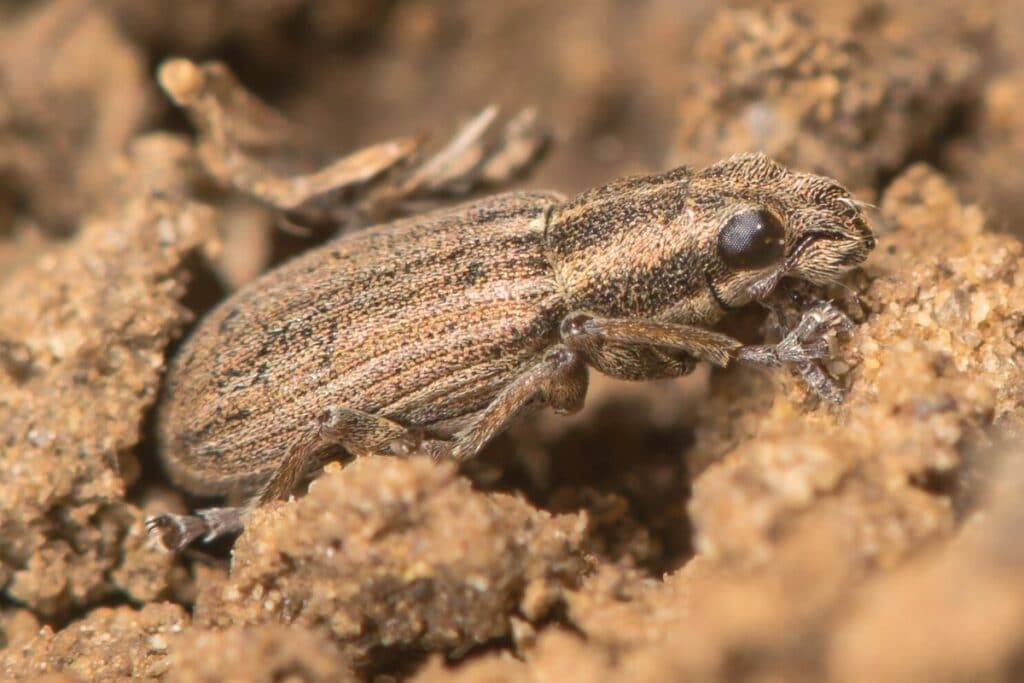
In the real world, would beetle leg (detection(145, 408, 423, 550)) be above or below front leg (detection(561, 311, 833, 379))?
below

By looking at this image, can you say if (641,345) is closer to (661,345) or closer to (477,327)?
(661,345)

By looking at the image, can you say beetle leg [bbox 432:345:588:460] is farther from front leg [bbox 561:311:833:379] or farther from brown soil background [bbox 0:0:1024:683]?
brown soil background [bbox 0:0:1024:683]

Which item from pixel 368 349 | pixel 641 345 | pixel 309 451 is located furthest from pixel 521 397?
pixel 309 451

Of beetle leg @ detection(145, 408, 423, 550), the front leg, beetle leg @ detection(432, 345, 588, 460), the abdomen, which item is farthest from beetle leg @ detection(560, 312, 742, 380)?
beetle leg @ detection(145, 408, 423, 550)

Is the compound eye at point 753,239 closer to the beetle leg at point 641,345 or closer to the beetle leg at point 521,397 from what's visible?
the beetle leg at point 641,345

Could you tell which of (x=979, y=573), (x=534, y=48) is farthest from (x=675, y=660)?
(x=534, y=48)

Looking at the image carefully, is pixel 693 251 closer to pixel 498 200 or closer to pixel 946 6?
pixel 498 200
